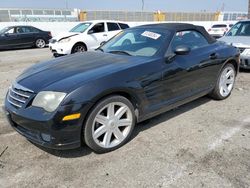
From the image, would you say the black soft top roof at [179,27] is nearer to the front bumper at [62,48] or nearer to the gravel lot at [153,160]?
the gravel lot at [153,160]

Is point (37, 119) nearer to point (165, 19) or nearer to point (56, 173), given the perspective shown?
point (56, 173)

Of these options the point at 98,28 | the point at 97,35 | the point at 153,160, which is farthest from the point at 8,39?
the point at 153,160

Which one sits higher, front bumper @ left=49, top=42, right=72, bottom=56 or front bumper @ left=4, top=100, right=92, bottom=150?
front bumper @ left=4, top=100, right=92, bottom=150

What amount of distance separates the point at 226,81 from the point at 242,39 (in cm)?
289

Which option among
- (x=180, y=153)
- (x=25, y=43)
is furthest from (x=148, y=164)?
(x=25, y=43)

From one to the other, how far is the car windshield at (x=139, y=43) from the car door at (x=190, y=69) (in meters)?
0.20

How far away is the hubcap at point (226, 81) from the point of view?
5039 millimetres

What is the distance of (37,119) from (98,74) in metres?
0.87

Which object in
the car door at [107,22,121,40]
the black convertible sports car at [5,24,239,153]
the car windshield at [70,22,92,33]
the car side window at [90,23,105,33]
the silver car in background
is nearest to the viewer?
the black convertible sports car at [5,24,239,153]

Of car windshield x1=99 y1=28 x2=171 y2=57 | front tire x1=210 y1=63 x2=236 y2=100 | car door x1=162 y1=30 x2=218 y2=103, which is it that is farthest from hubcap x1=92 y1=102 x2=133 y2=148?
front tire x1=210 y1=63 x2=236 y2=100

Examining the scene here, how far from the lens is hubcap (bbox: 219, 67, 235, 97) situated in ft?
16.5

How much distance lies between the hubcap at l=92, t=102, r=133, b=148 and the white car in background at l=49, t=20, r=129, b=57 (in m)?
7.59

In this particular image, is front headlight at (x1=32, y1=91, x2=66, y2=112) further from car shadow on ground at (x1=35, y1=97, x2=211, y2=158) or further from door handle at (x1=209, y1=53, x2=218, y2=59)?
door handle at (x1=209, y1=53, x2=218, y2=59)

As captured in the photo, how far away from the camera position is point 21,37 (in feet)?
50.3
